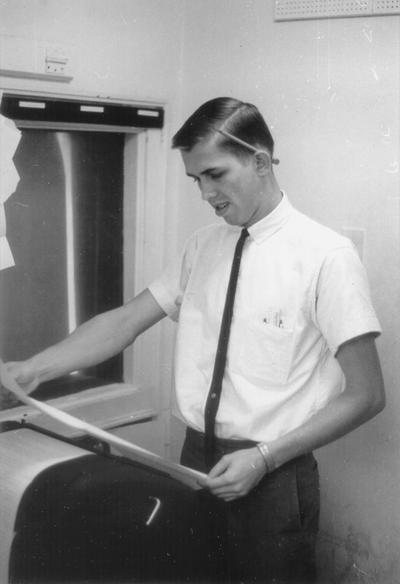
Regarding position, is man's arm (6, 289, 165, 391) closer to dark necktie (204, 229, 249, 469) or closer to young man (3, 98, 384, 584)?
young man (3, 98, 384, 584)

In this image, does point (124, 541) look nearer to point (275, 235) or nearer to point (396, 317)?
point (275, 235)

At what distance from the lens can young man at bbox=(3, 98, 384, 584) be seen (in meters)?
1.94

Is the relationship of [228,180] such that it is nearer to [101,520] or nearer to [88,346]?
[88,346]

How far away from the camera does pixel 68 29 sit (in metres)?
2.54

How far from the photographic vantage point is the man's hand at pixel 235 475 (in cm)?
183

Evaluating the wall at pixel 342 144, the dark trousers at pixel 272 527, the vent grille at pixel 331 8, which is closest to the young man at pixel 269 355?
the dark trousers at pixel 272 527

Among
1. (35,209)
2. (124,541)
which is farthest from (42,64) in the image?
(124,541)

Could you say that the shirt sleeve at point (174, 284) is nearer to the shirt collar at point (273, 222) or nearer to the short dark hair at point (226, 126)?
the shirt collar at point (273, 222)

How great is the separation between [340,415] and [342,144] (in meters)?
1.09

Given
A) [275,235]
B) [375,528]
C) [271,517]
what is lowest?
[375,528]

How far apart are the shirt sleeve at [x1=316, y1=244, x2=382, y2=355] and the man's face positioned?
0.25m

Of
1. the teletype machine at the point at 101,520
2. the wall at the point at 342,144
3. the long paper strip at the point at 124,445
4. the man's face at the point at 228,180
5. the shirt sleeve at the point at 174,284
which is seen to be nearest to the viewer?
the teletype machine at the point at 101,520

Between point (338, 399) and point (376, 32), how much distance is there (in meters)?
1.26

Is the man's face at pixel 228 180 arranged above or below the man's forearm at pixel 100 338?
above
